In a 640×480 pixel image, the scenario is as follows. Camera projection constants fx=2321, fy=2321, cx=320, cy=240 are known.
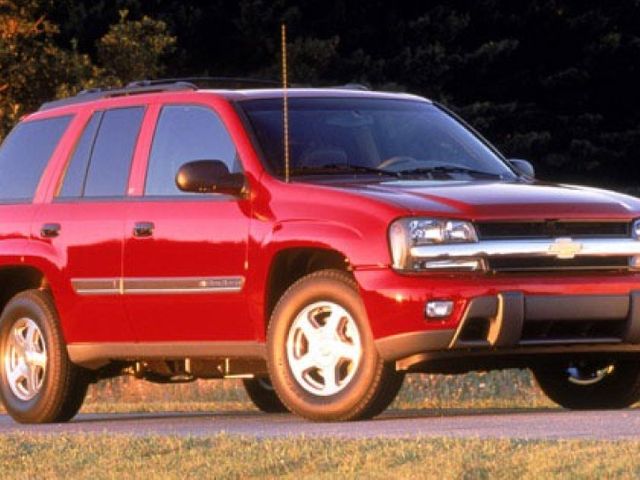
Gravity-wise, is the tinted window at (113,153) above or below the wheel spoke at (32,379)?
above

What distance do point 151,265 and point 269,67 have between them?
96.1 ft

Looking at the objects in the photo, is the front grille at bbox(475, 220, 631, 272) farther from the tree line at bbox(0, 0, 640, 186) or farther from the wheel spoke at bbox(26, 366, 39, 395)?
the tree line at bbox(0, 0, 640, 186)

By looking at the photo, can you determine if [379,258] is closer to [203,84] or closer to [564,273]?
[564,273]

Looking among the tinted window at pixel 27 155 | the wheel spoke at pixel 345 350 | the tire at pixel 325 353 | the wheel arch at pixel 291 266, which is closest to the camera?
the tire at pixel 325 353

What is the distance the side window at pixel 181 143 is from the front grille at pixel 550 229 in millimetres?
1759

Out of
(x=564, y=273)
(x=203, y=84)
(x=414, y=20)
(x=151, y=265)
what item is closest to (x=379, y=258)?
(x=564, y=273)

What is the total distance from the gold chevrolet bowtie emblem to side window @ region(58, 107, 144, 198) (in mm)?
2751

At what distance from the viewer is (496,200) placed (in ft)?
38.4

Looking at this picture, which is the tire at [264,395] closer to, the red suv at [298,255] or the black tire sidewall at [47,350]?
the red suv at [298,255]

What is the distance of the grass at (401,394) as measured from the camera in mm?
15938

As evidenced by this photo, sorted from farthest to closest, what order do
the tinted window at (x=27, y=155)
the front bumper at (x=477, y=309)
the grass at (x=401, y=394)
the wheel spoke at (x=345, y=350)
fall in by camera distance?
the grass at (x=401, y=394), the tinted window at (x=27, y=155), the wheel spoke at (x=345, y=350), the front bumper at (x=477, y=309)

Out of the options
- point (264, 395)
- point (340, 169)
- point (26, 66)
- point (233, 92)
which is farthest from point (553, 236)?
point (26, 66)

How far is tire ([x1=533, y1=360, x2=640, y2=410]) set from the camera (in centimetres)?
1300

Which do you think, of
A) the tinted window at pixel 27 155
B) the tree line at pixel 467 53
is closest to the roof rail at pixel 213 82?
the tinted window at pixel 27 155
